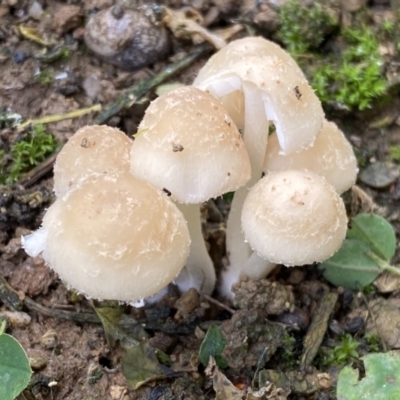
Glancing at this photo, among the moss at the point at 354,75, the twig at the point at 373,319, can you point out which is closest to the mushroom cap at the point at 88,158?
the twig at the point at 373,319

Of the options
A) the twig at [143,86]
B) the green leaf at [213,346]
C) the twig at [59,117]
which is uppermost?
the twig at [143,86]

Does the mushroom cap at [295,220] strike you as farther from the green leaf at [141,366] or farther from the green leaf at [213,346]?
the green leaf at [141,366]

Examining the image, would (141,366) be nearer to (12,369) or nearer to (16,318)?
(12,369)

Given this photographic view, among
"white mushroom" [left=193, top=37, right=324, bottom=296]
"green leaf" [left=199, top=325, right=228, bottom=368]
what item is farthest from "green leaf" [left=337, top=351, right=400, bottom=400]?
"white mushroom" [left=193, top=37, right=324, bottom=296]

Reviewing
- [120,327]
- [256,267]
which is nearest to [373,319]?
[256,267]

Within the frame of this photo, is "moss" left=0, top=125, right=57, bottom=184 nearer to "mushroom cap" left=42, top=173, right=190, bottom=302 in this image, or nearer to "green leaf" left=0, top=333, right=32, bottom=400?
"green leaf" left=0, top=333, right=32, bottom=400

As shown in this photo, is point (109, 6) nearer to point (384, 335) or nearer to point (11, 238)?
→ point (11, 238)

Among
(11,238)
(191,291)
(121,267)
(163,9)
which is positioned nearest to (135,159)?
(121,267)
